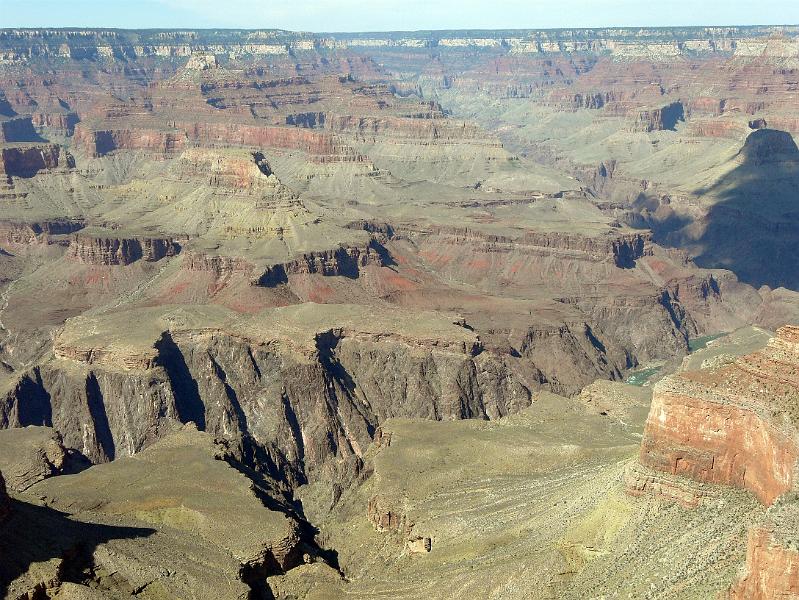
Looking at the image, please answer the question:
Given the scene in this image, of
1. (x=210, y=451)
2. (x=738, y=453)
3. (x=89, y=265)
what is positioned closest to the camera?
(x=738, y=453)

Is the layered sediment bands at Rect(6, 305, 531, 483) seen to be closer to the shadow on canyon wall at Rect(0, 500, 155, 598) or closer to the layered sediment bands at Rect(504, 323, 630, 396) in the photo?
the layered sediment bands at Rect(504, 323, 630, 396)

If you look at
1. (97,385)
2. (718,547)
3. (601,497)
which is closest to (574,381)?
(97,385)

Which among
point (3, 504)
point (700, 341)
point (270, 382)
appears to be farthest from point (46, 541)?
point (700, 341)

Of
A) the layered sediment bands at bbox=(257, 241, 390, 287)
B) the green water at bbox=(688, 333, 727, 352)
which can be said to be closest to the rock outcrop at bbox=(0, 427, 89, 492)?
the layered sediment bands at bbox=(257, 241, 390, 287)

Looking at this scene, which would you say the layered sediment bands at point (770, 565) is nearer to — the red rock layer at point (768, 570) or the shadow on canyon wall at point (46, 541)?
the red rock layer at point (768, 570)

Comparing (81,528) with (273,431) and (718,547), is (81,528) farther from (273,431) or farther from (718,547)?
(273,431)
